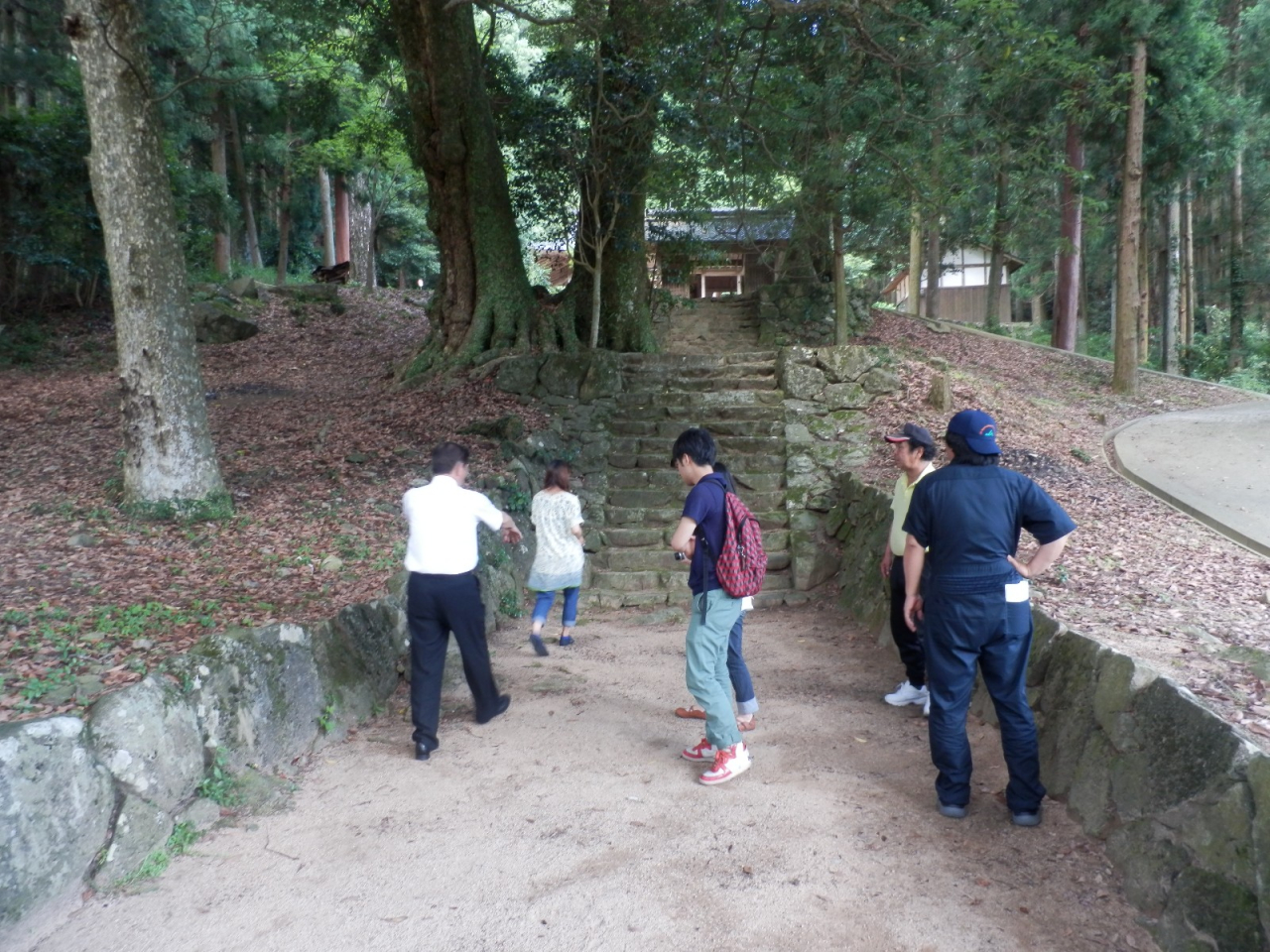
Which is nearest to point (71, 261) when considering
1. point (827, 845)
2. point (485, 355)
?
point (485, 355)

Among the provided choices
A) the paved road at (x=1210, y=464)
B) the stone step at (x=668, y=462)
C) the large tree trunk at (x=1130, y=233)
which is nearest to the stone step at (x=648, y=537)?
the stone step at (x=668, y=462)

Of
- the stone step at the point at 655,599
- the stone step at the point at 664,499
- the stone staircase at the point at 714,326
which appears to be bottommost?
the stone step at the point at 655,599

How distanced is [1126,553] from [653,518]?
15.3ft

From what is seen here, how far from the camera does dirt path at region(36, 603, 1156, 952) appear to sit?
123 inches

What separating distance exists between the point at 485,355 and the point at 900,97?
621 cm

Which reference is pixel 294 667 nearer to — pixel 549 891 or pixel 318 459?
pixel 549 891

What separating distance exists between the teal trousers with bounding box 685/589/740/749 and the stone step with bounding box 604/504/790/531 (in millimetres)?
5114

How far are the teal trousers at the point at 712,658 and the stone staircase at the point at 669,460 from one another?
4170 millimetres

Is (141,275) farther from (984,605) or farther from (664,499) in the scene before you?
(984,605)

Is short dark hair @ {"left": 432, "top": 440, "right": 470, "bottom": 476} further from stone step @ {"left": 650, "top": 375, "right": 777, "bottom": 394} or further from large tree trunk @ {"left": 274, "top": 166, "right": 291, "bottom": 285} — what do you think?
large tree trunk @ {"left": 274, "top": 166, "right": 291, "bottom": 285}

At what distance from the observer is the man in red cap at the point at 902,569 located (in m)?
4.98

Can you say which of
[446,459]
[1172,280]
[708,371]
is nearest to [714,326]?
[708,371]

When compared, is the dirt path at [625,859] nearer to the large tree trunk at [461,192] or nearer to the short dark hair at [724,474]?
the short dark hair at [724,474]

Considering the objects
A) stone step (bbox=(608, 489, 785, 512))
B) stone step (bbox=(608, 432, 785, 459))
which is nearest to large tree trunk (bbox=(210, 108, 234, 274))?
stone step (bbox=(608, 432, 785, 459))
